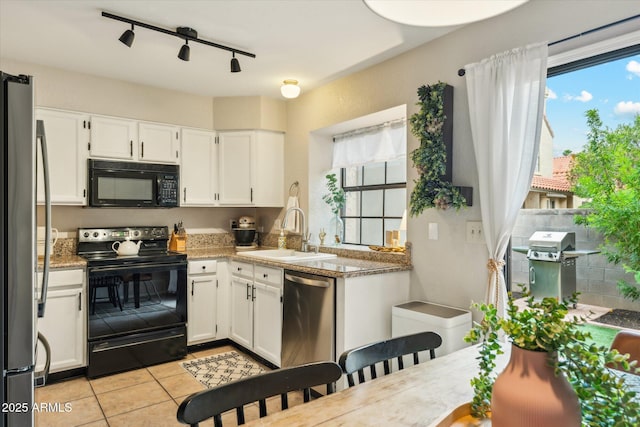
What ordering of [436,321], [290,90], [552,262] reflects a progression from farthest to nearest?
[290,90] < [436,321] < [552,262]

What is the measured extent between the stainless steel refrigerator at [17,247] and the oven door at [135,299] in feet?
5.78

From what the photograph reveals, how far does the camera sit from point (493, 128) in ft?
7.57

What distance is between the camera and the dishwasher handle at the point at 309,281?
2.70m

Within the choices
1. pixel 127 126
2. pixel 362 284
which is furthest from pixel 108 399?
pixel 127 126

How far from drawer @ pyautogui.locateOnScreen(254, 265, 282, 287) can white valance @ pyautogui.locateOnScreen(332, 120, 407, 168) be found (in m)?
1.31

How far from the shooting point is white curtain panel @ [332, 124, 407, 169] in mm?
3375

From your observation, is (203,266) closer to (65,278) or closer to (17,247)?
(65,278)

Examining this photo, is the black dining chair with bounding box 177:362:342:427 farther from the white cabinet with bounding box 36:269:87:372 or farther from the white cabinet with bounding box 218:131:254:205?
the white cabinet with bounding box 218:131:254:205

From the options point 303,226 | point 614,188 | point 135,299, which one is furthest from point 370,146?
point 135,299

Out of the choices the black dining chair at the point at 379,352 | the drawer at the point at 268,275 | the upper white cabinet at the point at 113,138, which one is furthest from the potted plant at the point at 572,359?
the upper white cabinet at the point at 113,138

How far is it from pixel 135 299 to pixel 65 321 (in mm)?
509

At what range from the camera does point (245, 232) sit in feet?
14.5

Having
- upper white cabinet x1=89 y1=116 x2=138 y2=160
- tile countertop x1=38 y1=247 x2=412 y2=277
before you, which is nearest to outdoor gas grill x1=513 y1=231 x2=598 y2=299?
tile countertop x1=38 y1=247 x2=412 y2=277

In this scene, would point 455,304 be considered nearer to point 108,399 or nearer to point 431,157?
point 431,157
